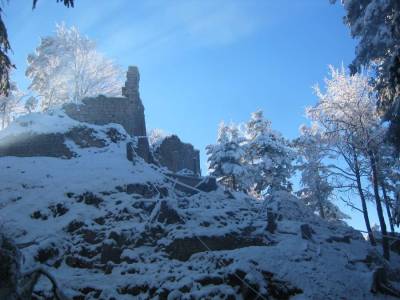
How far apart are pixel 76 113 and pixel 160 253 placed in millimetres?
13224

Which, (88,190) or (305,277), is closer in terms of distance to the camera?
(305,277)

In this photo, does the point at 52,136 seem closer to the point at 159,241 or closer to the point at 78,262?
the point at 78,262

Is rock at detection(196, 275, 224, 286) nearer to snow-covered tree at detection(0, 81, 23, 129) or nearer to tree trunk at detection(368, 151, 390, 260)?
tree trunk at detection(368, 151, 390, 260)

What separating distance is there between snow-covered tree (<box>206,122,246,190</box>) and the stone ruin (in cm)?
322

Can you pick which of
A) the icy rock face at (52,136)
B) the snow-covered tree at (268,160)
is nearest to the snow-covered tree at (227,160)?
the snow-covered tree at (268,160)

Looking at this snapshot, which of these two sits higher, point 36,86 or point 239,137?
point 36,86

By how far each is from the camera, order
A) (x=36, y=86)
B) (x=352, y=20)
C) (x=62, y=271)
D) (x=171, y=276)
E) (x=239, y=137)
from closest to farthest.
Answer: (x=171, y=276)
(x=62, y=271)
(x=352, y=20)
(x=239, y=137)
(x=36, y=86)

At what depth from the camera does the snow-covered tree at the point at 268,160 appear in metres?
29.9

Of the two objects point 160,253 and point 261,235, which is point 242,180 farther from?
point 160,253

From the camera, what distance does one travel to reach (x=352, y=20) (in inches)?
680

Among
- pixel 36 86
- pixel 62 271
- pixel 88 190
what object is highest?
pixel 36 86

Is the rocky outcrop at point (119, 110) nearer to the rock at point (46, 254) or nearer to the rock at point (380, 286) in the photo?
the rock at point (46, 254)

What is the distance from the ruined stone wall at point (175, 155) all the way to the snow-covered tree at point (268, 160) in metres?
6.13

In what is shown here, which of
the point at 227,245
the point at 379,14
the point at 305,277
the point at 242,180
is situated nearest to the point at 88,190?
the point at 227,245
